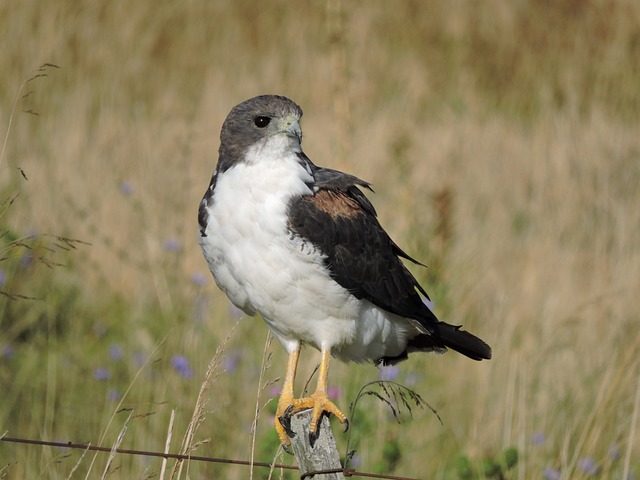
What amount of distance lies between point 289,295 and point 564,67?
9000 millimetres

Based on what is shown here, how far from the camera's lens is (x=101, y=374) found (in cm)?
536

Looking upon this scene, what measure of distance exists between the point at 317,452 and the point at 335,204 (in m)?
0.89

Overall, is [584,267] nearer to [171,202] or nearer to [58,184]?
[171,202]

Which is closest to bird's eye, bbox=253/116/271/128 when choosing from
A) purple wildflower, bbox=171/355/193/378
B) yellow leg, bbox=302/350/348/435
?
yellow leg, bbox=302/350/348/435

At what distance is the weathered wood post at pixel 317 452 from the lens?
3.06 m

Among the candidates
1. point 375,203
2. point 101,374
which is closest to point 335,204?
point 101,374

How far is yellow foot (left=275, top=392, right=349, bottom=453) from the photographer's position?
331 cm

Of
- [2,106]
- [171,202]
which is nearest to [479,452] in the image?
[171,202]

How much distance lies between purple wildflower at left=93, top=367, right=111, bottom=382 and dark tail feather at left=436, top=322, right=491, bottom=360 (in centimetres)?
203

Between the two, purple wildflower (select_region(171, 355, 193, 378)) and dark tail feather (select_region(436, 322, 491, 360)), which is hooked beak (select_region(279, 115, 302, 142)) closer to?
dark tail feather (select_region(436, 322, 491, 360))

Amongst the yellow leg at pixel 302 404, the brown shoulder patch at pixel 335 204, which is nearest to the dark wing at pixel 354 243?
the brown shoulder patch at pixel 335 204

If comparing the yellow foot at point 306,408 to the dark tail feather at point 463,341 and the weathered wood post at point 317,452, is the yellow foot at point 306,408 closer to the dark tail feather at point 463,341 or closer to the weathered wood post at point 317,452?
the weathered wood post at point 317,452

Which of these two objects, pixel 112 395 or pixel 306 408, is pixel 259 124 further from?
pixel 112 395

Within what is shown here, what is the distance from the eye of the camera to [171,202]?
6707 mm
